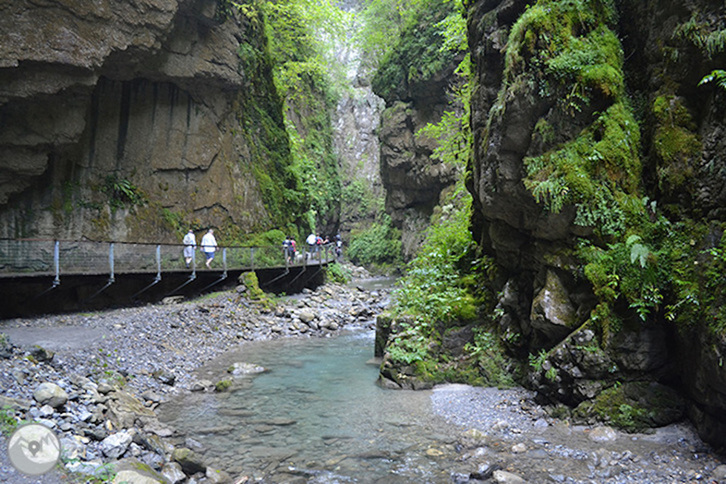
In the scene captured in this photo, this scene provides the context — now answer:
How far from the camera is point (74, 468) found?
402cm

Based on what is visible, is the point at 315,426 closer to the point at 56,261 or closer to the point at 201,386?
the point at 201,386

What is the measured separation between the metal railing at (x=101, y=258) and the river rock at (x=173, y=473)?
814 cm

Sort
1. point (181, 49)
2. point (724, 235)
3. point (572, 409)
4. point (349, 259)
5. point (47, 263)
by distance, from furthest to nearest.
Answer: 1. point (349, 259)
2. point (181, 49)
3. point (47, 263)
4. point (572, 409)
5. point (724, 235)

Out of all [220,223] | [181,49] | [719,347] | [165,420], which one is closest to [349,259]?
[220,223]

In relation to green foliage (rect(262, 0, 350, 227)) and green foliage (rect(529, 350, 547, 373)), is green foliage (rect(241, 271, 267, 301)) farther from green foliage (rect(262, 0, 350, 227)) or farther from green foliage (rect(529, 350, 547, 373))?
green foliage (rect(529, 350, 547, 373))

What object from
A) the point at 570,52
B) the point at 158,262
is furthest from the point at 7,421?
the point at 158,262

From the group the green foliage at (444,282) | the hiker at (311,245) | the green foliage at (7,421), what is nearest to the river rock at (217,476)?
the green foliage at (7,421)

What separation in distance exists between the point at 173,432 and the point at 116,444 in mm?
1485

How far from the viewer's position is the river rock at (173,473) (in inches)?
191

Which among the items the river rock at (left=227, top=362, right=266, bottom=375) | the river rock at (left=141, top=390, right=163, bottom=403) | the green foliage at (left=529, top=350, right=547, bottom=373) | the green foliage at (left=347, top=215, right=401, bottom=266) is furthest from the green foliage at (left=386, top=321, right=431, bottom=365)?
the green foliage at (left=347, top=215, right=401, bottom=266)

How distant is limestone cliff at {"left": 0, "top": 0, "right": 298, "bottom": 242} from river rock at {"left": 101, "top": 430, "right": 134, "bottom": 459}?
10707 mm

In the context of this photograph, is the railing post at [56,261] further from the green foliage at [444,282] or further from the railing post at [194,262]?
the green foliage at [444,282]

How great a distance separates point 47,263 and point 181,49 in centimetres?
923

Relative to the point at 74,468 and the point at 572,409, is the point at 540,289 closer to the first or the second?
the point at 572,409
